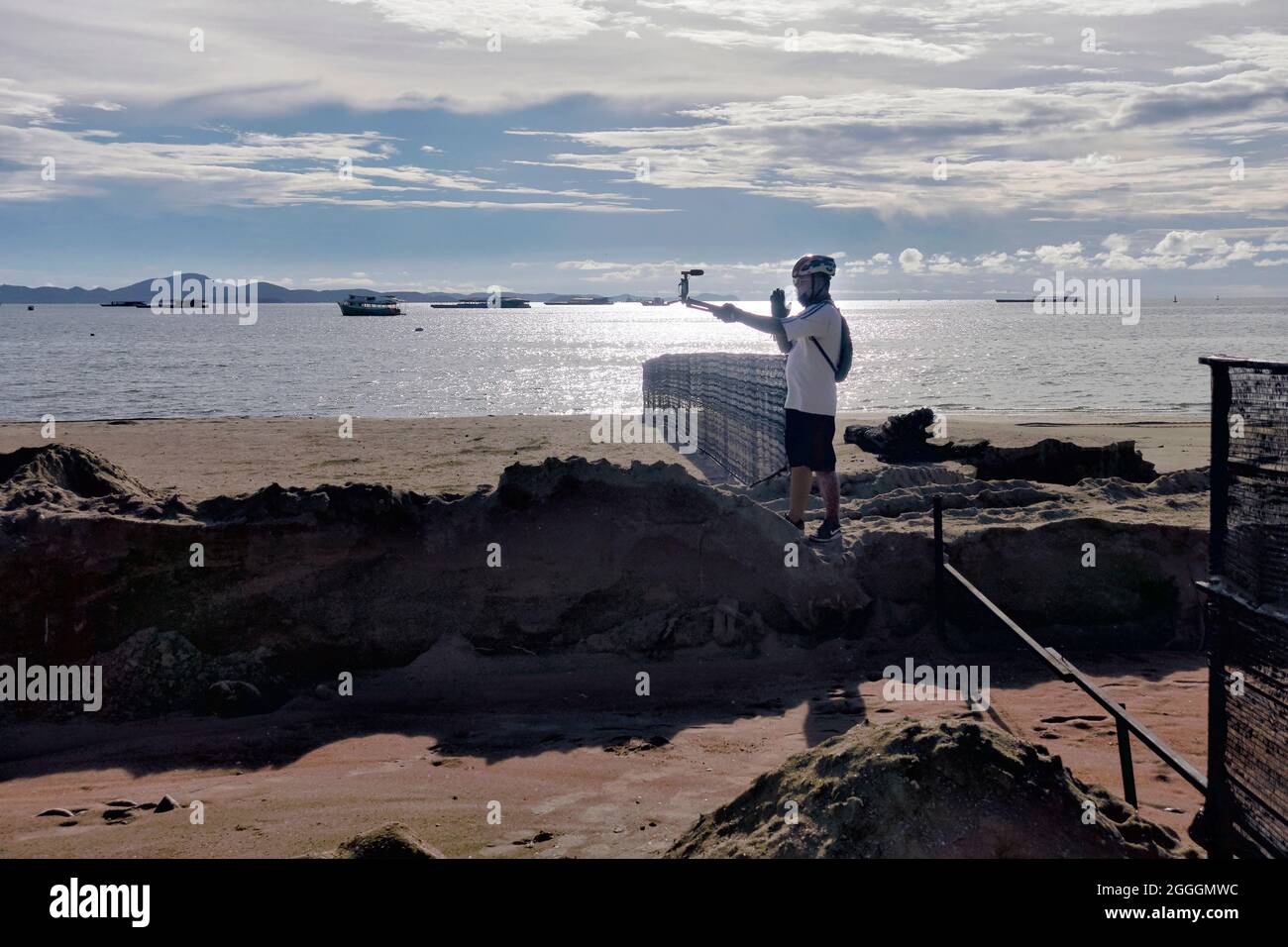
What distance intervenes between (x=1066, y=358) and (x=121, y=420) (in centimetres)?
4747

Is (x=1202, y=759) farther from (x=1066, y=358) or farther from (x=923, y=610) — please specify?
(x=1066, y=358)

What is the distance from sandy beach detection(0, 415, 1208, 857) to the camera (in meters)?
4.58

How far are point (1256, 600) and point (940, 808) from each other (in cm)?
128

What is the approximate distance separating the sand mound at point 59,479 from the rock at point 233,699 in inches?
57.4

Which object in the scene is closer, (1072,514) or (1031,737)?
(1031,737)

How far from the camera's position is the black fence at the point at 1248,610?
133 inches

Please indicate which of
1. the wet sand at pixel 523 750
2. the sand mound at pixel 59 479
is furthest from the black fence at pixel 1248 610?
the sand mound at pixel 59 479

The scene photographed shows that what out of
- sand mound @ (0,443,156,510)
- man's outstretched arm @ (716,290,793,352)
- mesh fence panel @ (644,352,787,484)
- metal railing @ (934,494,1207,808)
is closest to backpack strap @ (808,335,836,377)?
man's outstretched arm @ (716,290,793,352)

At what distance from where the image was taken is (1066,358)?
57.1 metres

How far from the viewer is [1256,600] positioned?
3510mm

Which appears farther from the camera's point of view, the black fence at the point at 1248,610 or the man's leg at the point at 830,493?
the man's leg at the point at 830,493

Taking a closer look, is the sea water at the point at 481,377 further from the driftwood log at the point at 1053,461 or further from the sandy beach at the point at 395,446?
the driftwood log at the point at 1053,461
